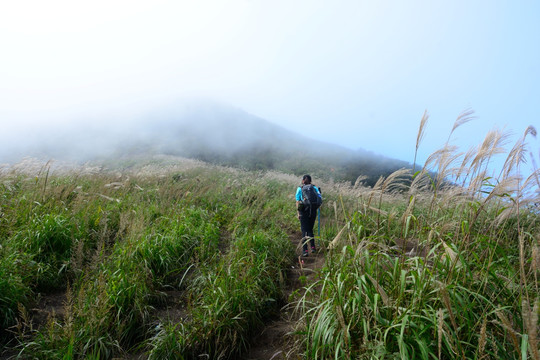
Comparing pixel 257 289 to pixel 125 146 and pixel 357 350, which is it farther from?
pixel 125 146

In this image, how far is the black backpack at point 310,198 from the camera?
19.7 ft

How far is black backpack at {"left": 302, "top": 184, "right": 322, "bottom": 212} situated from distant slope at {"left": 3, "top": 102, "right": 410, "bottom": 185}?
12.3 metres

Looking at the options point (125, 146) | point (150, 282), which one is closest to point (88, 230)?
point (150, 282)

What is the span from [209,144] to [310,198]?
38.0 metres

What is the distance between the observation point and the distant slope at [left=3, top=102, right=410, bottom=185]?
28866 mm

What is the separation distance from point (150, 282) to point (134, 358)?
96cm

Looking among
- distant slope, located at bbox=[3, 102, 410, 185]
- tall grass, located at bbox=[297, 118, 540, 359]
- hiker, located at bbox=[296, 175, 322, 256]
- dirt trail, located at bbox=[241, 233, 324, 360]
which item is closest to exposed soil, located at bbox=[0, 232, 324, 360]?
dirt trail, located at bbox=[241, 233, 324, 360]

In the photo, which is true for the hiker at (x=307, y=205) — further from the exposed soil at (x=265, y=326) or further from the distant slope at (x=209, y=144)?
the distant slope at (x=209, y=144)

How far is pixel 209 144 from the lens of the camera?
Result: 1656 inches

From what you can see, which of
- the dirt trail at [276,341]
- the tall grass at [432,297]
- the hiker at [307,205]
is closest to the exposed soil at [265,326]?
the dirt trail at [276,341]

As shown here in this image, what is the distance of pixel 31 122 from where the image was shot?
40469 mm

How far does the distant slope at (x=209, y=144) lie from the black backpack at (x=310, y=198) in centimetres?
1228

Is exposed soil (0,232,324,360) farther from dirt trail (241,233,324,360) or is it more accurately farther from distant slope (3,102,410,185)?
distant slope (3,102,410,185)

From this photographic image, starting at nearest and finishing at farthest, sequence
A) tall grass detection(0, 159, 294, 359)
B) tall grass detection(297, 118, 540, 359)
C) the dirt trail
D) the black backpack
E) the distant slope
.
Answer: tall grass detection(297, 118, 540, 359)
tall grass detection(0, 159, 294, 359)
the dirt trail
the black backpack
the distant slope
